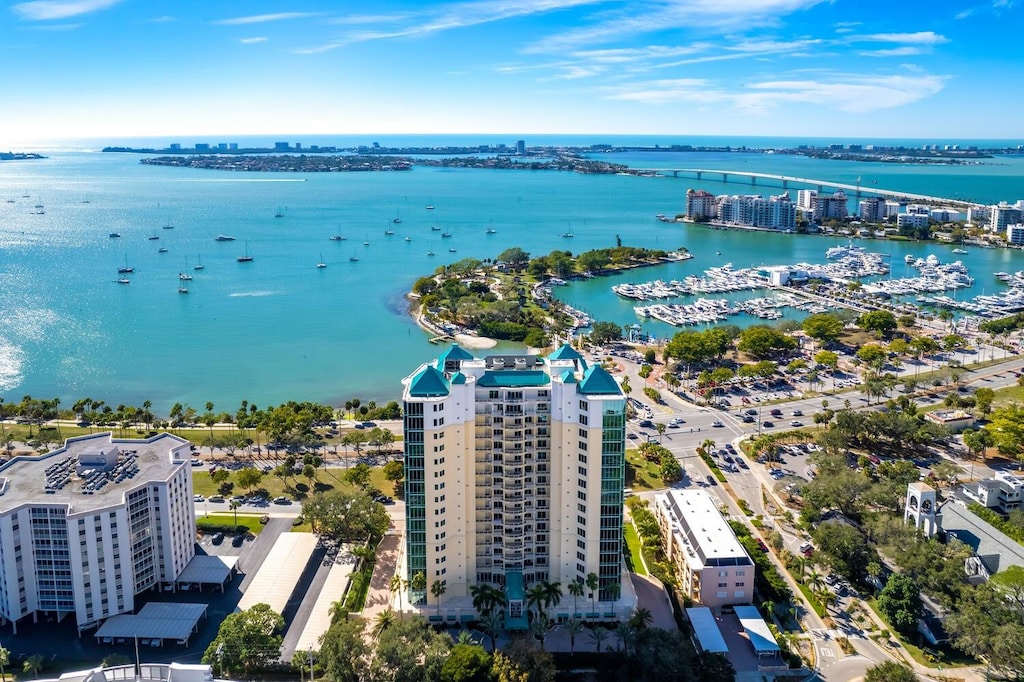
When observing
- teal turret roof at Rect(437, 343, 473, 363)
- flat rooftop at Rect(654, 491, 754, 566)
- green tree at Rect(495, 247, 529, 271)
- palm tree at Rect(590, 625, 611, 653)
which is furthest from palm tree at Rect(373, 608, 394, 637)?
green tree at Rect(495, 247, 529, 271)

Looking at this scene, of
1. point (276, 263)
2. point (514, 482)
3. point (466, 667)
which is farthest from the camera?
point (276, 263)

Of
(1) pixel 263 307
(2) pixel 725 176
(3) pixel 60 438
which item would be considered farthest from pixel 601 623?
(2) pixel 725 176

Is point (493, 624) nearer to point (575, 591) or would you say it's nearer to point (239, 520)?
point (575, 591)

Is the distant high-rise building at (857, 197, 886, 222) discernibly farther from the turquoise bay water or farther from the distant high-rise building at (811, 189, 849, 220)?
the turquoise bay water

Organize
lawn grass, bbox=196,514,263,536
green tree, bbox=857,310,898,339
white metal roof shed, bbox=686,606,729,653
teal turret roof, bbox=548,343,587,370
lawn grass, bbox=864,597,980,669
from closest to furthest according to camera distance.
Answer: lawn grass, bbox=864,597,980,669, white metal roof shed, bbox=686,606,729,653, teal turret roof, bbox=548,343,587,370, lawn grass, bbox=196,514,263,536, green tree, bbox=857,310,898,339

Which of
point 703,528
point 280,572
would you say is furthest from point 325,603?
point 703,528

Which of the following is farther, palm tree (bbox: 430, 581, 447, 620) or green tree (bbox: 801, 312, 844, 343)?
green tree (bbox: 801, 312, 844, 343)

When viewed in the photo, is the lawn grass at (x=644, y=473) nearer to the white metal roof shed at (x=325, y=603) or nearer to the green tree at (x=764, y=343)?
the white metal roof shed at (x=325, y=603)
